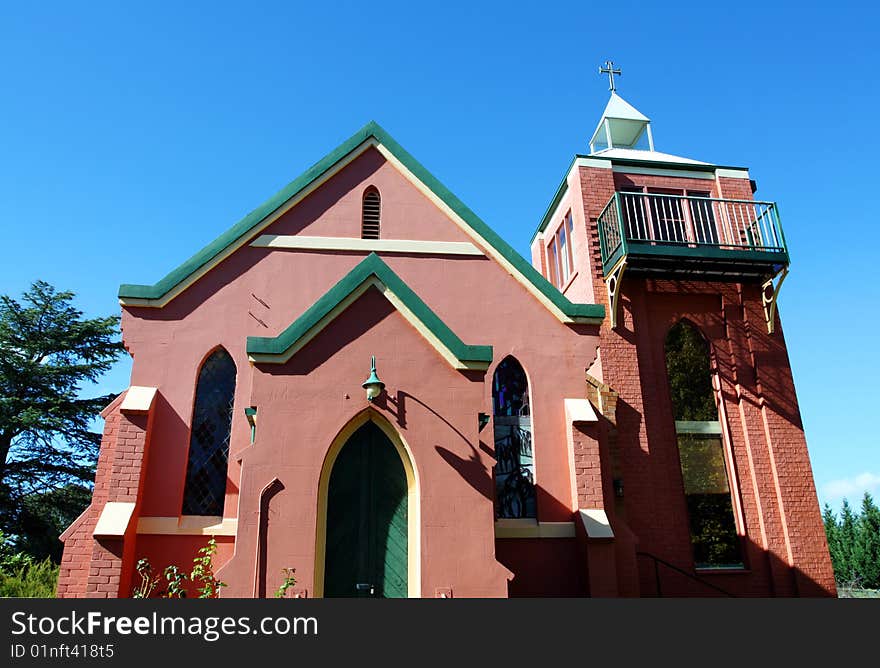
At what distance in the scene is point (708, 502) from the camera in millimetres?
14477

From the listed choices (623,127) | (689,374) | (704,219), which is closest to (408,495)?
(689,374)

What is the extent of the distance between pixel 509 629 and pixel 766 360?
12.9 metres

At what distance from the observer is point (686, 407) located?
50.2 ft

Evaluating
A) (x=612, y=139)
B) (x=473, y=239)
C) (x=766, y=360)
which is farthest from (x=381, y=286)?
(x=612, y=139)

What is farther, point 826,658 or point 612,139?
point 612,139

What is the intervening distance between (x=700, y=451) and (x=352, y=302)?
984cm

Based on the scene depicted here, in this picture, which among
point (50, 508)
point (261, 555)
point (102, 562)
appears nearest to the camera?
point (261, 555)

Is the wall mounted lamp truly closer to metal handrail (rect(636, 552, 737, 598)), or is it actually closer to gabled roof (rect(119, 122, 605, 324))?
gabled roof (rect(119, 122, 605, 324))

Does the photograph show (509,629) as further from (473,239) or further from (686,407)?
(686,407)

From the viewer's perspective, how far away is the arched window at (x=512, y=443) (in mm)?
11672

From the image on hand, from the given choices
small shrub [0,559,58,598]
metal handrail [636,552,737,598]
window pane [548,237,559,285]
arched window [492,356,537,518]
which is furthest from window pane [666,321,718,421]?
small shrub [0,559,58,598]

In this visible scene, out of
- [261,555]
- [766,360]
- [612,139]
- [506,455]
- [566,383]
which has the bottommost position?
[261,555]

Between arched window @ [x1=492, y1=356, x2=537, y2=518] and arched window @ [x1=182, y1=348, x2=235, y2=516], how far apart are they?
482 centimetres

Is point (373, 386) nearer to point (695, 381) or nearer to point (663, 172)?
point (695, 381)
